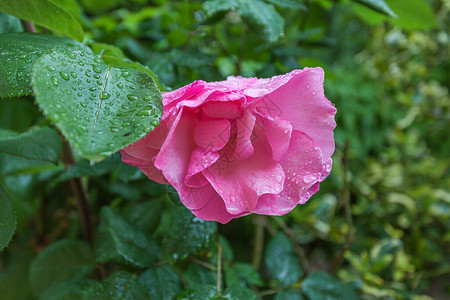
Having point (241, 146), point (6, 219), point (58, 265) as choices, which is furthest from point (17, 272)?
point (241, 146)

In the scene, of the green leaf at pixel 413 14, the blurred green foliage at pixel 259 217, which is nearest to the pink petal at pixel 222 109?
the blurred green foliage at pixel 259 217

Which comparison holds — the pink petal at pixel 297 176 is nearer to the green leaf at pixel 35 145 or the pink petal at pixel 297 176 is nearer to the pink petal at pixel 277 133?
the pink petal at pixel 277 133

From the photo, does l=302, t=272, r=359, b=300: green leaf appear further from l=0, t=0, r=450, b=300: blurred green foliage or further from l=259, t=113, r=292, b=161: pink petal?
l=259, t=113, r=292, b=161: pink petal

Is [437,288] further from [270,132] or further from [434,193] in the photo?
[270,132]

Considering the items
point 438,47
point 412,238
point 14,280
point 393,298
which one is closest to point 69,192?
point 14,280

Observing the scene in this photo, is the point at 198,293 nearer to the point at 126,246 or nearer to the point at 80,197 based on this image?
the point at 126,246

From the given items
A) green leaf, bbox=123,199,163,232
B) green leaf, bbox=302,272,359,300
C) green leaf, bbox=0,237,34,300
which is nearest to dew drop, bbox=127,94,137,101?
green leaf, bbox=123,199,163,232
